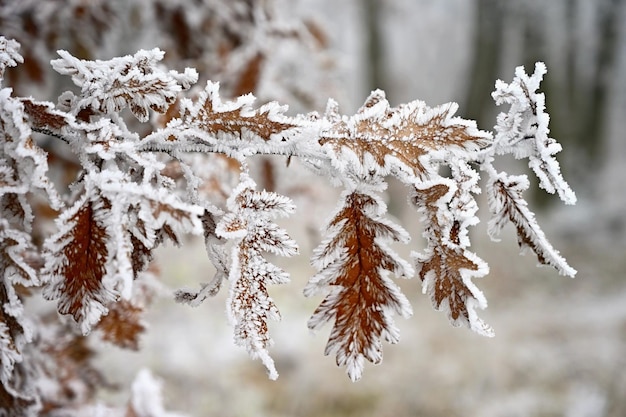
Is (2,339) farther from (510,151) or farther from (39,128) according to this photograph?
(510,151)

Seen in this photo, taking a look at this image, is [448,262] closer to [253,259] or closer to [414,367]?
[253,259]

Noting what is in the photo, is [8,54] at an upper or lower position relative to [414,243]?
lower

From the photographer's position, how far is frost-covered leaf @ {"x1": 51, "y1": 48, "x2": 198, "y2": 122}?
788 millimetres

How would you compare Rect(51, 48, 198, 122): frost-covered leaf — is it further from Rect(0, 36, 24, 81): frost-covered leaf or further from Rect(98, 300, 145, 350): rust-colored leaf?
Rect(98, 300, 145, 350): rust-colored leaf

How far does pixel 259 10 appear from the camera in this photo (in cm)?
246

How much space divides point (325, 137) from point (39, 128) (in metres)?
0.38

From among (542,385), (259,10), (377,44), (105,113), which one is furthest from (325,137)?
(377,44)

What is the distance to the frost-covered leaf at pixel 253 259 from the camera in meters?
0.74

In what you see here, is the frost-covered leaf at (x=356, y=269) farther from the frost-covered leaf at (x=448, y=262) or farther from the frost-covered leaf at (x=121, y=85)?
the frost-covered leaf at (x=121, y=85)

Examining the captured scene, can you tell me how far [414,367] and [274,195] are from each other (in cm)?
517

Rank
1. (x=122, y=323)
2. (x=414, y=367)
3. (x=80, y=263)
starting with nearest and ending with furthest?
(x=80, y=263), (x=122, y=323), (x=414, y=367)

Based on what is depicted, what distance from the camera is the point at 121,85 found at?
791mm

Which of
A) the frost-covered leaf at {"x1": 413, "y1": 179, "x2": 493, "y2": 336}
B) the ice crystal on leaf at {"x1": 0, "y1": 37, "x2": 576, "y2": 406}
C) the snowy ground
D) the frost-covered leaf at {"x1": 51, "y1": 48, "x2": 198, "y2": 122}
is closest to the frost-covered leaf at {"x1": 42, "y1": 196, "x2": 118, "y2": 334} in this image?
the ice crystal on leaf at {"x1": 0, "y1": 37, "x2": 576, "y2": 406}

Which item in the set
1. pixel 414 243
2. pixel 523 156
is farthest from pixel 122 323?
pixel 414 243
